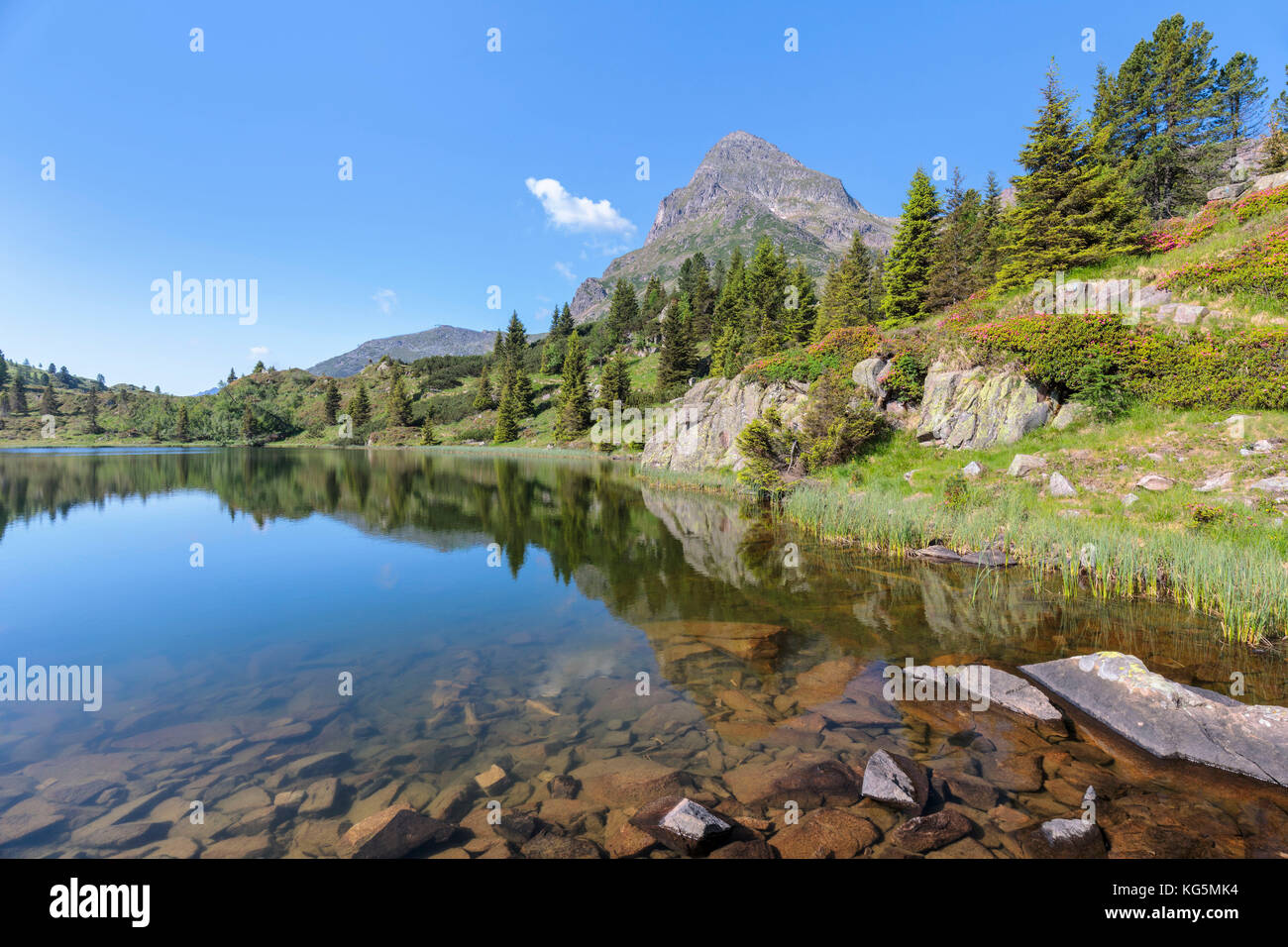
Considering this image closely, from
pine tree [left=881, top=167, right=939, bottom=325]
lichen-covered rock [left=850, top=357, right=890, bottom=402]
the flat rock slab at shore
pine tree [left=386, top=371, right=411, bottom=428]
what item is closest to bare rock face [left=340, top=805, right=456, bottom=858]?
the flat rock slab at shore

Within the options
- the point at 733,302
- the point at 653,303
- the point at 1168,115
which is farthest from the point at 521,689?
the point at 653,303

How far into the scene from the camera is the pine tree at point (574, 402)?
246 ft

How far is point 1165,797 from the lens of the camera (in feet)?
17.5

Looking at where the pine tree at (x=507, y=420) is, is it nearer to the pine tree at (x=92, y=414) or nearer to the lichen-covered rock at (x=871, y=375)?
the lichen-covered rock at (x=871, y=375)

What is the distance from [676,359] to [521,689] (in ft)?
212

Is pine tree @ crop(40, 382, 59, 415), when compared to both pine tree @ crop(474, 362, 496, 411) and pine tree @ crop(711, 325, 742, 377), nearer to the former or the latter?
pine tree @ crop(474, 362, 496, 411)

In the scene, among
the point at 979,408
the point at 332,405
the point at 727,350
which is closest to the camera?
the point at 979,408

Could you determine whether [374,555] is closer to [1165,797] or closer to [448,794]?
[448,794]

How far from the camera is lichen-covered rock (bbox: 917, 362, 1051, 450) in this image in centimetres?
2123

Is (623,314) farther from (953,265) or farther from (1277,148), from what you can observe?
(1277,148)

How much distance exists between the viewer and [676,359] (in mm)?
69562

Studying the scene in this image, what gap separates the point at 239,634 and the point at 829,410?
23900mm

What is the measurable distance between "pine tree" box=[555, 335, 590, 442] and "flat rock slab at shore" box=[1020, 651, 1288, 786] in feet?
230

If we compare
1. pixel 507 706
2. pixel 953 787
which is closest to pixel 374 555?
pixel 507 706
